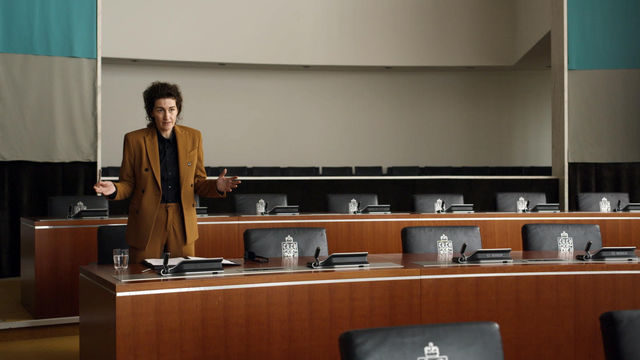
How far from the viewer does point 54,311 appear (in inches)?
202

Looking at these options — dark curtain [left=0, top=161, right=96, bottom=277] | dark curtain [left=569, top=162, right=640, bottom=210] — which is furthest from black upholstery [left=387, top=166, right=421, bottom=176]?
dark curtain [left=0, top=161, right=96, bottom=277]

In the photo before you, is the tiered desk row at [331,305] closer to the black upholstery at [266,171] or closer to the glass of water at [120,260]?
the glass of water at [120,260]

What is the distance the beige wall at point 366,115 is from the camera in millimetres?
10758

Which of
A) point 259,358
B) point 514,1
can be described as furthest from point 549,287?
point 514,1

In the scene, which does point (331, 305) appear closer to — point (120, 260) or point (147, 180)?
point (120, 260)

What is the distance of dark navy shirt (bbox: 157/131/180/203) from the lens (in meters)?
3.32

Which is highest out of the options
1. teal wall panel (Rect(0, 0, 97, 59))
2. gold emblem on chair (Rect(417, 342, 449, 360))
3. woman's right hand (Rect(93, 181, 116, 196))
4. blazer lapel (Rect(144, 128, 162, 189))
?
teal wall panel (Rect(0, 0, 97, 59))

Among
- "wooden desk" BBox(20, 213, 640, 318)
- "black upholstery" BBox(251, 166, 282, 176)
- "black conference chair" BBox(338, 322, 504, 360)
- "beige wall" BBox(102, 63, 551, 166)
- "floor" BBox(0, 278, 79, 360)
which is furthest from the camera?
"beige wall" BBox(102, 63, 551, 166)

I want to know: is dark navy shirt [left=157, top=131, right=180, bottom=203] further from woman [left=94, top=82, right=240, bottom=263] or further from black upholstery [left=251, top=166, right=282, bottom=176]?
black upholstery [left=251, top=166, right=282, bottom=176]

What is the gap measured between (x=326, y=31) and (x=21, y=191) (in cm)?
487

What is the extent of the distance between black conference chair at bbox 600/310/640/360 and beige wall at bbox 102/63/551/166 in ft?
30.6

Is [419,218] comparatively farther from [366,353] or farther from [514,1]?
[514,1]

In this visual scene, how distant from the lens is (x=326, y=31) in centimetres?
1035

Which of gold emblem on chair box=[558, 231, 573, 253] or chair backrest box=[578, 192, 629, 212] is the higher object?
chair backrest box=[578, 192, 629, 212]
